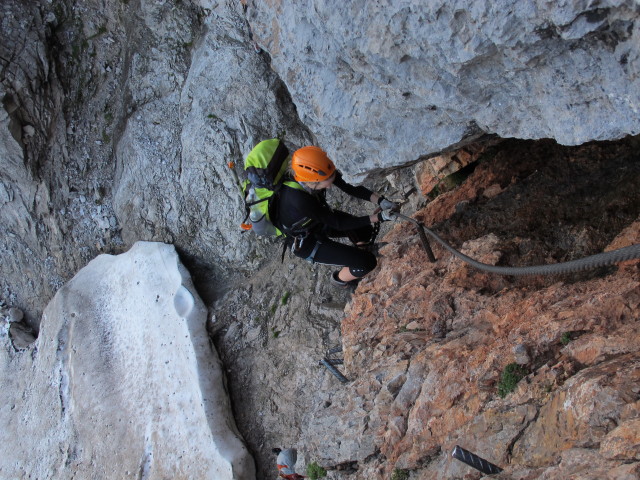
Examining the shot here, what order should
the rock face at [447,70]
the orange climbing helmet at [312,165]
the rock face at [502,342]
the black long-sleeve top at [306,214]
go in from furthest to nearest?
the black long-sleeve top at [306,214] < the orange climbing helmet at [312,165] < the rock face at [502,342] < the rock face at [447,70]

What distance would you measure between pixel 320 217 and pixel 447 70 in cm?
278

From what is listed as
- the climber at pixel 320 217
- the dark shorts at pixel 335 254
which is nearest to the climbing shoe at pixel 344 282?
the climber at pixel 320 217

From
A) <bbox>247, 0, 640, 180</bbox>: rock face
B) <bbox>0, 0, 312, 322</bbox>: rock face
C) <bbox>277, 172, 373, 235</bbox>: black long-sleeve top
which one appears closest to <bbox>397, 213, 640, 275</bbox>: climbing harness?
<bbox>247, 0, 640, 180</bbox>: rock face

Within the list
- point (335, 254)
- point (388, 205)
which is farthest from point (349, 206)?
point (388, 205)

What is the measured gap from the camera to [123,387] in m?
9.51

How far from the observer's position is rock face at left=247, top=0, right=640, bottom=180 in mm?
3727

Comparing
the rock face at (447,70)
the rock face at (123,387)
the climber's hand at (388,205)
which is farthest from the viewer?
the rock face at (123,387)

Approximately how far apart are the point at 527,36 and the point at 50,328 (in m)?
10.1

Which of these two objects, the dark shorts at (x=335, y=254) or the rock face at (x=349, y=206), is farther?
the dark shorts at (x=335, y=254)

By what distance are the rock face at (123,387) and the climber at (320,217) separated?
114 inches

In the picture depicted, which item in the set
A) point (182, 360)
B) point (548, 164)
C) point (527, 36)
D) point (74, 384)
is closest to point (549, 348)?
point (527, 36)

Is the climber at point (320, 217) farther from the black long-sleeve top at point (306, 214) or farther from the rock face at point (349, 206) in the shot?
the rock face at point (349, 206)

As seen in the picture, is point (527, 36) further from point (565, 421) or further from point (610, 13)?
point (565, 421)

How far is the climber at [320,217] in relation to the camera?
665 cm
